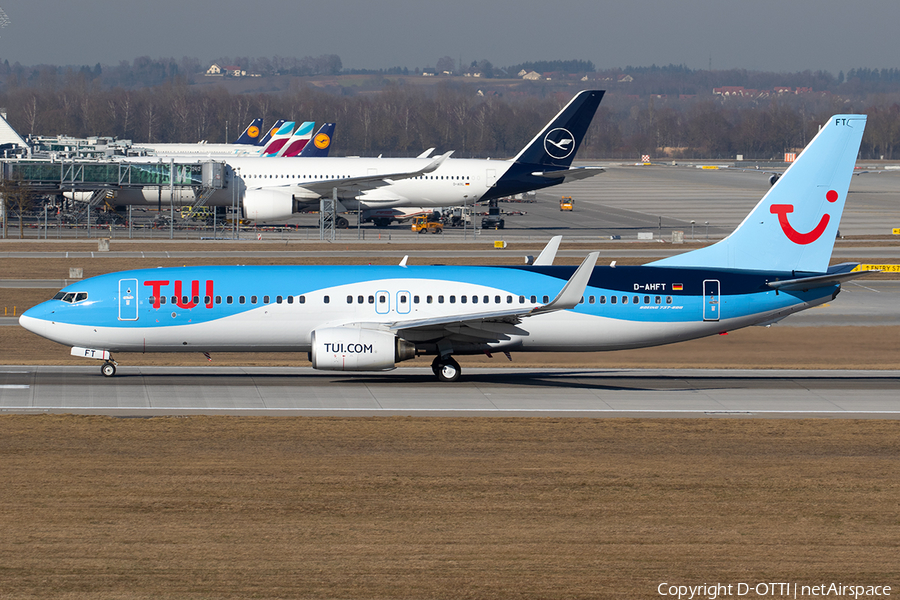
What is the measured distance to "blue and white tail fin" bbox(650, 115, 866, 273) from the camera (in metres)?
39.2

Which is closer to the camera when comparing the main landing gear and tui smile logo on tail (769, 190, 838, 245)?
the main landing gear

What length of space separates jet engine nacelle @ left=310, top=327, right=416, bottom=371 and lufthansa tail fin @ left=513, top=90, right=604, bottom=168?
189 ft

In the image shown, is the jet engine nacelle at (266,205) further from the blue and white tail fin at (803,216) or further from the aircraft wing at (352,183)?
the blue and white tail fin at (803,216)

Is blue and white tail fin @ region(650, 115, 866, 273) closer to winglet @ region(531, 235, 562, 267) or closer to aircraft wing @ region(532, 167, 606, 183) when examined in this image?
winglet @ region(531, 235, 562, 267)

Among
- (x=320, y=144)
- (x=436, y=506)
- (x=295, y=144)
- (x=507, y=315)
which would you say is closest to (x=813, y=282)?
(x=507, y=315)

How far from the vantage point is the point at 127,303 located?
120 ft

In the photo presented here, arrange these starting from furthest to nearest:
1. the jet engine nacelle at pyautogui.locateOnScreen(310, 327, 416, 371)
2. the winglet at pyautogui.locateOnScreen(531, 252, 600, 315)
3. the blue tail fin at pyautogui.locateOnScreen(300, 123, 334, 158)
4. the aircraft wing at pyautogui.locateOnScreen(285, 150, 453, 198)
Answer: the blue tail fin at pyautogui.locateOnScreen(300, 123, 334, 158)
the aircraft wing at pyautogui.locateOnScreen(285, 150, 453, 198)
the jet engine nacelle at pyautogui.locateOnScreen(310, 327, 416, 371)
the winglet at pyautogui.locateOnScreen(531, 252, 600, 315)

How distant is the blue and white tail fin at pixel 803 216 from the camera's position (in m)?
39.2

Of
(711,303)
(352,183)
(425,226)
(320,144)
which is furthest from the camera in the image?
(320,144)

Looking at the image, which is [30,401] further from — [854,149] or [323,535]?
[854,149]

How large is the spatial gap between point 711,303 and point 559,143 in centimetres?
5560

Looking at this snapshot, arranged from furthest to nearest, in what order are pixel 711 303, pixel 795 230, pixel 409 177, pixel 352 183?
pixel 409 177, pixel 352 183, pixel 795 230, pixel 711 303

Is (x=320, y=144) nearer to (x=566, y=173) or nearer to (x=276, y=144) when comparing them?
(x=276, y=144)

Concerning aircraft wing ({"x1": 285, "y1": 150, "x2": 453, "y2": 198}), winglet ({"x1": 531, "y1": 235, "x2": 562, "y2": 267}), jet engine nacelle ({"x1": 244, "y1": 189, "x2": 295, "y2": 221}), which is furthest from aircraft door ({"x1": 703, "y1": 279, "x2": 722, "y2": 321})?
jet engine nacelle ({"x1": 244, "y1": 189, "x2": 295, "y2": 221})
